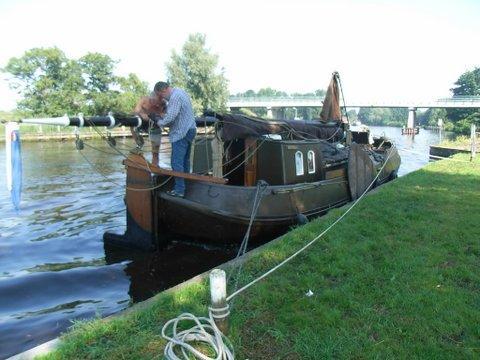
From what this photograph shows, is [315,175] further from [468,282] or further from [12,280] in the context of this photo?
[12,280]

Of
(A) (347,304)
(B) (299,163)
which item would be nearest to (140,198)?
(B) (299,163)

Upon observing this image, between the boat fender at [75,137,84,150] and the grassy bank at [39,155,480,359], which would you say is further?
the boat fender at [75,137,84,150]

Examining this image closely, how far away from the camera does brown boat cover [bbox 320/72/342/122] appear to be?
1474 cm

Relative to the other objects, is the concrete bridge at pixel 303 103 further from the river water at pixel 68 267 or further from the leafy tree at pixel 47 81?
the river water at pixel 68 267

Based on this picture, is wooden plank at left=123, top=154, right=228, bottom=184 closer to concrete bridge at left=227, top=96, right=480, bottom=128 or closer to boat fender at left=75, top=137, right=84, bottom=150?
boat fender at left=75, top=137, right=84, bottom=150

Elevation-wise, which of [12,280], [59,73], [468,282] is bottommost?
[12,280]

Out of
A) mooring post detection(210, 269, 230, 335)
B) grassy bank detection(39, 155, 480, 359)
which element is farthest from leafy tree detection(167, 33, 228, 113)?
mooring post detection(210, 269, 230, 335)

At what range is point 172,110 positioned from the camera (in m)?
8.13

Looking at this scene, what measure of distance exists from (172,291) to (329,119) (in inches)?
418

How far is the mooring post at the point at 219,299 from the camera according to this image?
142 inches

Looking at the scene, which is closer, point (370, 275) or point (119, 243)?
point (370, 275)

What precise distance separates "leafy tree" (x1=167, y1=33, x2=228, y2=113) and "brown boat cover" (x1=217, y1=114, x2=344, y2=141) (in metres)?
48.9

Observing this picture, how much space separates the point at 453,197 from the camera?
9.95 m

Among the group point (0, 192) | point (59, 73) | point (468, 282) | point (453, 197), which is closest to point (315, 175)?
point (453, 197)
